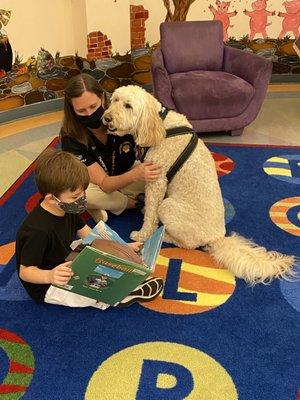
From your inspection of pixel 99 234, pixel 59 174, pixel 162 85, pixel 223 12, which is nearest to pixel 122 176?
pixel 99 234

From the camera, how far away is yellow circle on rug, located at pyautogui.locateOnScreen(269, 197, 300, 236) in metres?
2.71

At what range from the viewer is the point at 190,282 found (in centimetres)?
226

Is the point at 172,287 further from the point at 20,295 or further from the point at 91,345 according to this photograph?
the point at 20,295

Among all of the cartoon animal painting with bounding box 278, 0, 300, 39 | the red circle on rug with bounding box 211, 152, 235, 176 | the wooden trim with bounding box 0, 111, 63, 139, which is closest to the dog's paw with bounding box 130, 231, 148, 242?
the red circle on rug with bounding box 211, 152, 235, 176

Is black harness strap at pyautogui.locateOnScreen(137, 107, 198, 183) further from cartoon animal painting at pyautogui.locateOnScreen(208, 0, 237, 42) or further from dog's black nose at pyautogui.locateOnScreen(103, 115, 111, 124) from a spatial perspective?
cartoon animal painting at pyautogui.locateOnScreen(208, 0, 237, 42)

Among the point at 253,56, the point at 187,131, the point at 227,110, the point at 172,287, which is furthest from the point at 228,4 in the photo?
the point at 172,287

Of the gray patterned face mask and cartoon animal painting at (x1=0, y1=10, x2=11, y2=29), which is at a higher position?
cartoon animal painting at (x1=0, y1=10, x2=11, y2=29)

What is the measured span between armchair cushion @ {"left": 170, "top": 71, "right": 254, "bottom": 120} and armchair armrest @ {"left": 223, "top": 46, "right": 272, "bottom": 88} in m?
0.10

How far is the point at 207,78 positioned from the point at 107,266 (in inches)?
104

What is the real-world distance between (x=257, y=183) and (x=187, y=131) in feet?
3.56

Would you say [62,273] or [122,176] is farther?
[122,176]

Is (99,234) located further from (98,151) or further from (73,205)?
(98,151)

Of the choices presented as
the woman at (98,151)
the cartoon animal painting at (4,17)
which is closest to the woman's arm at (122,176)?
the woman at (98,151)

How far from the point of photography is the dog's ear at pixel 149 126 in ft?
7.33
